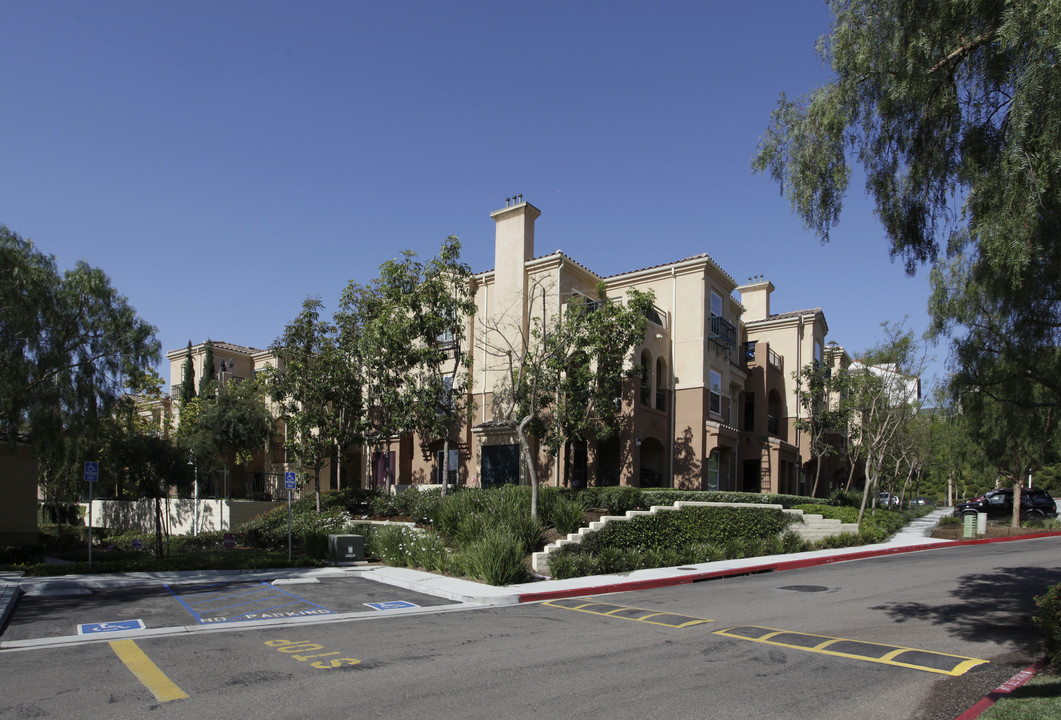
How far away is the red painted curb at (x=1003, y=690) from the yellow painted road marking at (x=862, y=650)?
0.49 meters

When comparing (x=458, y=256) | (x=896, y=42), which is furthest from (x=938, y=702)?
(x=458, y=256)

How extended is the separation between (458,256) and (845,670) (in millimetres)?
21159

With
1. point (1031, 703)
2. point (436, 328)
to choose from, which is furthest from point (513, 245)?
point (1031, 703)

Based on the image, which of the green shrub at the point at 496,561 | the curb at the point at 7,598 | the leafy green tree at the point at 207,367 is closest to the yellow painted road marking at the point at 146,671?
the curb at the point at 7,598

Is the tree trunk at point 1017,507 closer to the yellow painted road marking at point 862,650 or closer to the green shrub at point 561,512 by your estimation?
the green shrub at point 561,512

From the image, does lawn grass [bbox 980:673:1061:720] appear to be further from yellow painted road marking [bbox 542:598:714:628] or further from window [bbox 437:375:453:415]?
window [bbox 437:375:453:415]

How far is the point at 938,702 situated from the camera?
717 cm

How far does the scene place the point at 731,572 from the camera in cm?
1831

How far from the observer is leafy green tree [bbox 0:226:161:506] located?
18.9m

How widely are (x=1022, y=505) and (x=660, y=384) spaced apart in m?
23.7

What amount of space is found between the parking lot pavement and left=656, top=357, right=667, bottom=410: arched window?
50.2ft

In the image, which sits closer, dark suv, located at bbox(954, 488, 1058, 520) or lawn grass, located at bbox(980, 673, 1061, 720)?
lawn grass, located at bbox(980, 673, 1061, 720)

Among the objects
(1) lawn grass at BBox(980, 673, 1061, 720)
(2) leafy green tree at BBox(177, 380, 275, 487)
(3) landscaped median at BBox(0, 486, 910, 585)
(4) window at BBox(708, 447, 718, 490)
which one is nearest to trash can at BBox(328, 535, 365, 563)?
(3) landscaped median at BBox(0, 486, 910, 585)

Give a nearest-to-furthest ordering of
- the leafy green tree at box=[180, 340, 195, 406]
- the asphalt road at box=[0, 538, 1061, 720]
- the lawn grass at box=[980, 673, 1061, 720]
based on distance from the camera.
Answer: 1. the lawn grass at box=[980, 673, 1061, 720]
2. the asphalt road at box=[0, 538, 1061, 720]
3. the leafy green tree at box=[180, 340, 195, 406]
